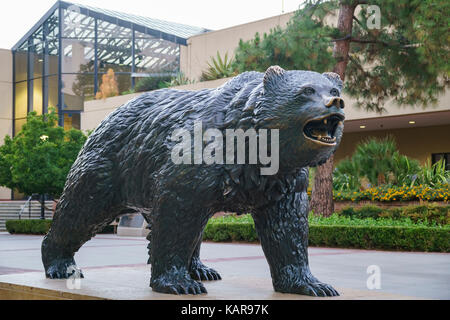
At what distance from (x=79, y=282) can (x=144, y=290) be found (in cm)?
63

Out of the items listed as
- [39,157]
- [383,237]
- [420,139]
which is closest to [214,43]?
[420,139]

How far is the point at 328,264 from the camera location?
966 centimetres

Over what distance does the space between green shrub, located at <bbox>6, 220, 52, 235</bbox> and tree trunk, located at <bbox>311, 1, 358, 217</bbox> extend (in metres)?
9.36

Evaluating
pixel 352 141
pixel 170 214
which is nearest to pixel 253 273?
pixel 170 214

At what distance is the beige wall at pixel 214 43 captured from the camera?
23.6 metres

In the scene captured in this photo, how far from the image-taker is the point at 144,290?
3832 millimetres

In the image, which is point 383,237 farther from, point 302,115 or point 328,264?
point 302,115

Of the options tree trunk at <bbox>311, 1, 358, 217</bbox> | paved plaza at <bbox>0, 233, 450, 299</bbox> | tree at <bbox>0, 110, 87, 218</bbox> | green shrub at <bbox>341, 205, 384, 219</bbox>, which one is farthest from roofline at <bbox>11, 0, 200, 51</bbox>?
paved plaza at <bbox>0, 233, 450, 299</bbox>

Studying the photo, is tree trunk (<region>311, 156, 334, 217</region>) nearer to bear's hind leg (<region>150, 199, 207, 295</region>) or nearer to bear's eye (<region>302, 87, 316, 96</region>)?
bear's hind leg (<region>150, 199, 207, 295</region>)

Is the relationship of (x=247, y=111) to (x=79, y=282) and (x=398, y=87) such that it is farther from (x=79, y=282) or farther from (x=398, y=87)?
(x=398, y=87)

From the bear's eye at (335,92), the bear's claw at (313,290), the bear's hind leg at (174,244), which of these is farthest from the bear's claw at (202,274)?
the bear's eye at (335,92)

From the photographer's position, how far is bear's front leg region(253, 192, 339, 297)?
12.3ft

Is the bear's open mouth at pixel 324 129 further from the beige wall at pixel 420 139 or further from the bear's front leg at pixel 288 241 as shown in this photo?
the beige wall at pixel 420 139

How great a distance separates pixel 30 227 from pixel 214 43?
1072 cm
